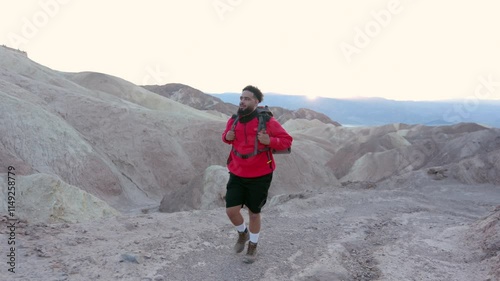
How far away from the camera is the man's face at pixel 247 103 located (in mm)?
4219

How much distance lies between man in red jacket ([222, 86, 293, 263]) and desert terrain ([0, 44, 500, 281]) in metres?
0.59

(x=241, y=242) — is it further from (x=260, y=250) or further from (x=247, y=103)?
(x=247, y=103)

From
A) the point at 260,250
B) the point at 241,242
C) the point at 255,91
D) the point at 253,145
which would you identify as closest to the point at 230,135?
the point at 253,145

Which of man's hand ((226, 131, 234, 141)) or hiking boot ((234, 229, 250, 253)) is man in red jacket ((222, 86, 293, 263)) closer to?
man's hand ((226, 131, 234, 141))

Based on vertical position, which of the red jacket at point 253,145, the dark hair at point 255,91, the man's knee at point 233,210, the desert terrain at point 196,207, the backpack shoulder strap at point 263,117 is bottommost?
the desert terrain at point 196,207

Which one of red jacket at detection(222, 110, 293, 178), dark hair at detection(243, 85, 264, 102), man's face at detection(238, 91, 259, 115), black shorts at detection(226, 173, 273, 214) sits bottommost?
black shorts at detection(226, 173, 273, 214)

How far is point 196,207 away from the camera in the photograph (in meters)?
15.2

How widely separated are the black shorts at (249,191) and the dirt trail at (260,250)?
1.98ft

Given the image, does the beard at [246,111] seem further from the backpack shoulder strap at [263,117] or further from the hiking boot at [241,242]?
the hiking boot at [241,242]

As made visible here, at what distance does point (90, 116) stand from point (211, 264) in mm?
21625

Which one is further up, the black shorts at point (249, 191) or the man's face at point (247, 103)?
the man's face at point (247, 103)

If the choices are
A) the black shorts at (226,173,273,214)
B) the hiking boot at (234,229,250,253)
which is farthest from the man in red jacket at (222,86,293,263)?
the hiking boot at (234,229,250,253)

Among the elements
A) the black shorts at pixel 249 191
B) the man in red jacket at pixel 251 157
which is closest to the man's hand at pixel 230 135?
the man in red jacket at pixel 251 157

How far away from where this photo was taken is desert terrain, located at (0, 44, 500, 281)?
4117mm
